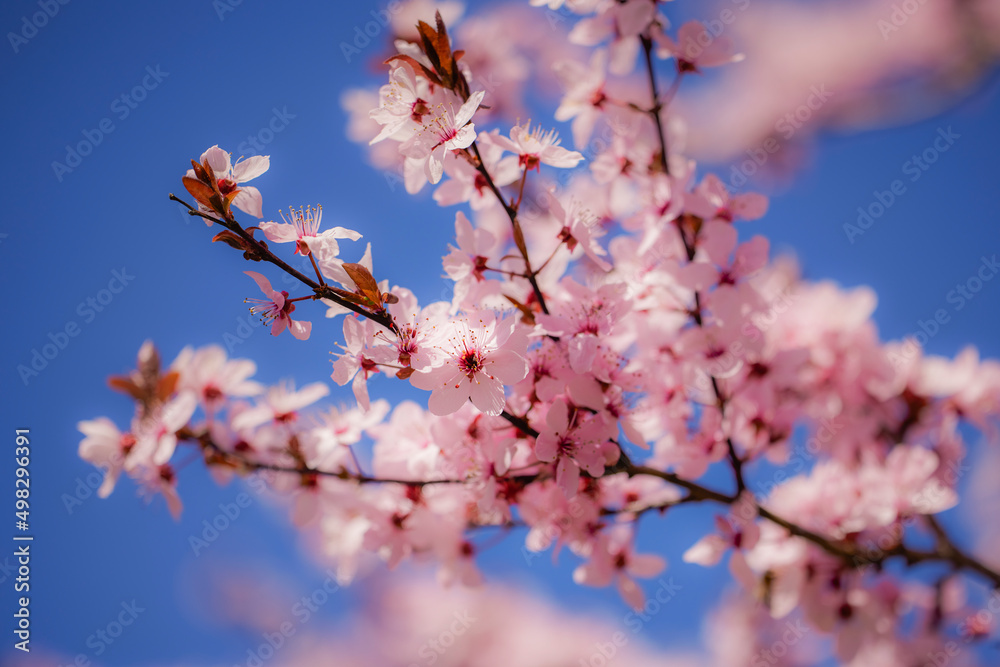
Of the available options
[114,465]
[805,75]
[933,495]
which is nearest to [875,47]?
[805,75]

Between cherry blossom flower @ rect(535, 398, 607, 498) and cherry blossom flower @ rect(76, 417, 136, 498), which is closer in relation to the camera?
cherry blossom flower @ rect(535, 398, 607, 498)

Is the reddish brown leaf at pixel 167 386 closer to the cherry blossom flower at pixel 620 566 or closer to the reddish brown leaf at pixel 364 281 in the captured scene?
the reddish brown leaf at pixel 364 281

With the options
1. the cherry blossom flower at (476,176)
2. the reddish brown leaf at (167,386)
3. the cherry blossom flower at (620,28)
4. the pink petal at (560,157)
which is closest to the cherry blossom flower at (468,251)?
the cherry blossom flower at (476,176)

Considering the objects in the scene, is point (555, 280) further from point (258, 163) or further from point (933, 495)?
point (933, 495)

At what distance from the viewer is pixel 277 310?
972mm

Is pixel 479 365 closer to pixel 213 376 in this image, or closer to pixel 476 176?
pixel 476 176

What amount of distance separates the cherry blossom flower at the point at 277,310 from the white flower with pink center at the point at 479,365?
9.4 inches

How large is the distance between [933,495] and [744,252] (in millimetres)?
1104

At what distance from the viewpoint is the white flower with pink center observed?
3.24ft

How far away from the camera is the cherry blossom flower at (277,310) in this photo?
948 millimetres

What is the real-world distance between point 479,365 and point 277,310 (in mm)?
361

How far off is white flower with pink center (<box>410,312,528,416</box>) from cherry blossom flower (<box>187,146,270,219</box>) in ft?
1.32

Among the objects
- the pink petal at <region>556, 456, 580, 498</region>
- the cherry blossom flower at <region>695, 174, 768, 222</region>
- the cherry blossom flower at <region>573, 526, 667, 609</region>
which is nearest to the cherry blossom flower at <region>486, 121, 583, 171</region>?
the cherry blossom flower at <region>695, 174, 768, 222</region>

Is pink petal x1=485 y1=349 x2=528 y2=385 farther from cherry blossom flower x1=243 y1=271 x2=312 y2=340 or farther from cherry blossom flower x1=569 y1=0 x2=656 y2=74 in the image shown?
cherry blossom flower x1=569 y1=0 x2=656 y2=74
